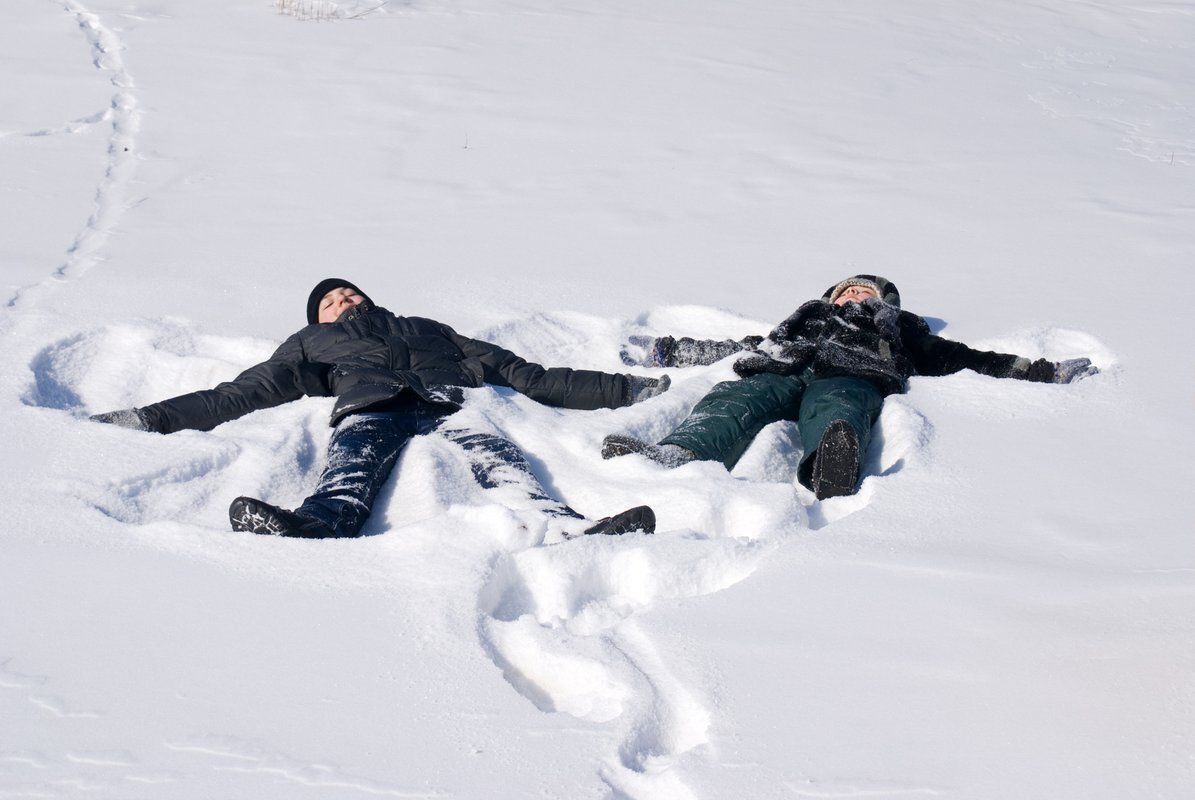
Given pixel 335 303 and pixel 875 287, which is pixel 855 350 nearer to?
pixel 875 287

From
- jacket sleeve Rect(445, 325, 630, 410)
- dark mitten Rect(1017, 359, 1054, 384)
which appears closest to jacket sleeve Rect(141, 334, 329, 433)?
jacket sleeve Rect(445, 325, 630, 410)

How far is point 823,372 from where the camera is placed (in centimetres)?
450

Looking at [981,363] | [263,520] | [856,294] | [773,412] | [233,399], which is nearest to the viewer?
[263,520]

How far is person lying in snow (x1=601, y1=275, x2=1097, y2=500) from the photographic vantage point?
13.0 ft

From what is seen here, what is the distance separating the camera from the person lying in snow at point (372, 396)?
3506 millimetres

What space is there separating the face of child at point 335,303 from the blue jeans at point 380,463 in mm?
875

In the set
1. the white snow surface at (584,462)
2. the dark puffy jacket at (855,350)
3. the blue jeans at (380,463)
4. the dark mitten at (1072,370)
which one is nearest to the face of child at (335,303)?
the white snow surface at (584,462)

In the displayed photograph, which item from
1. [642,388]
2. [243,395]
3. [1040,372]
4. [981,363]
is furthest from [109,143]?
[1040,372]

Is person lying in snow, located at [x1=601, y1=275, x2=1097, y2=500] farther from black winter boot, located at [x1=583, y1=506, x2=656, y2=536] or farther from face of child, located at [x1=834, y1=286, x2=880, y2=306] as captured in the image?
black winter boot, located at [x1=583, y1=506, x2=656, y2=536]

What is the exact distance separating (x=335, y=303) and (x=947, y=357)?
2426 mm

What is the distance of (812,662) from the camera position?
2771mm

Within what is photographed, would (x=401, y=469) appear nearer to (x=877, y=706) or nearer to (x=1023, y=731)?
(x=877, y=706)

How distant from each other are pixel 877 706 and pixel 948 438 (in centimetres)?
165

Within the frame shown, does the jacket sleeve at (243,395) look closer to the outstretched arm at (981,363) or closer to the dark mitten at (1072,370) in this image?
the outstretched arm at (981,363)
